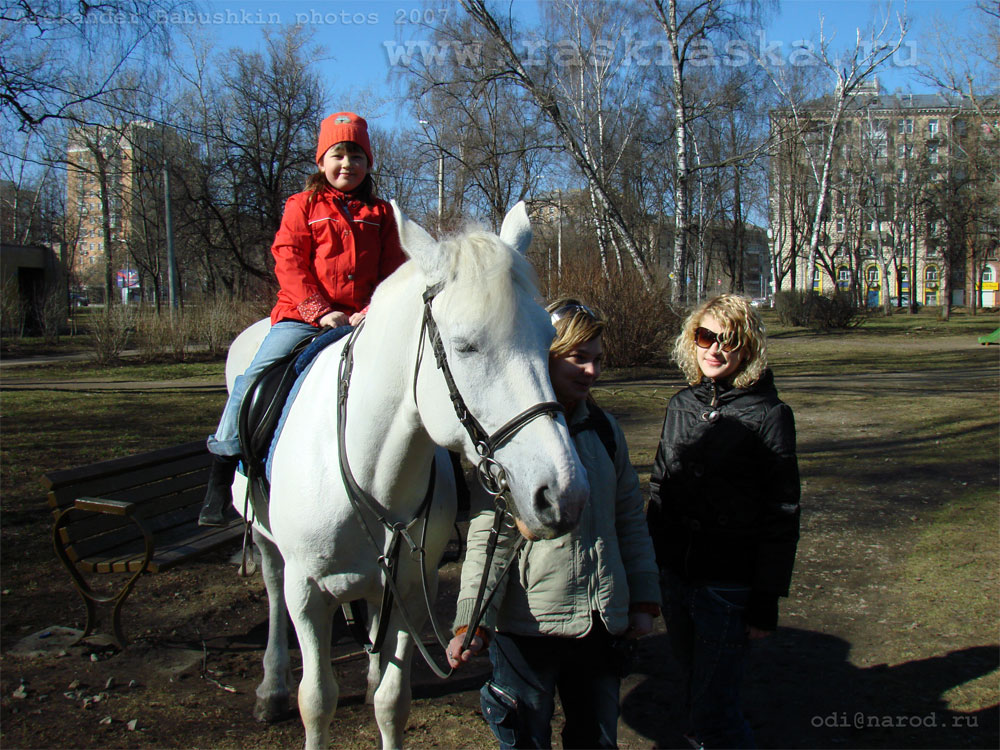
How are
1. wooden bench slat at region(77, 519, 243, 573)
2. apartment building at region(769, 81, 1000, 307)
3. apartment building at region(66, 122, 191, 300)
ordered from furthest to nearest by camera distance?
apartment building at region(769, 81, 1000, 307)
apartment building at region(66, 122, 191, 300)
wooden bench slat at region(77, 519, 243, 573)

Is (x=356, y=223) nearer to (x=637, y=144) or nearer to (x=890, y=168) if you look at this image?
(x=637, y=144)

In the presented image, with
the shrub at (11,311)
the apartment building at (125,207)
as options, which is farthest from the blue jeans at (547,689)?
the apartment building at (125,207)

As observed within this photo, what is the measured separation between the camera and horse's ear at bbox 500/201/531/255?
2152 mm

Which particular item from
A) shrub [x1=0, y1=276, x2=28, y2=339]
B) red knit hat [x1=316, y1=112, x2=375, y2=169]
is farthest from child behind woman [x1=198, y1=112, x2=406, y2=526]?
shrub [x1=0, y1=276, x2=28, y2=339]

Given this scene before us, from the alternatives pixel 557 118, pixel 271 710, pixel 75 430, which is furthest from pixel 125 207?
pixel 271 710

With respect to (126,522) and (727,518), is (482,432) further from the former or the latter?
(126,522)

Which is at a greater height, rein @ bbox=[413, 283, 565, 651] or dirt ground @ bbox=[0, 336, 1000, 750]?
rein @ bbox=[413, 283, 565, 651]

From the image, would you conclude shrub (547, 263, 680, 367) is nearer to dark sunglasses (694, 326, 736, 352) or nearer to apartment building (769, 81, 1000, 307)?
dark sunglasses (694, 326, 736, 352)

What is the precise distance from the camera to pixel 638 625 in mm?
2277

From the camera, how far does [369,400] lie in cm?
226

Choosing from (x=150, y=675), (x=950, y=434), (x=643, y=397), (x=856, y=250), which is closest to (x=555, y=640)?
(x=150, y=675)

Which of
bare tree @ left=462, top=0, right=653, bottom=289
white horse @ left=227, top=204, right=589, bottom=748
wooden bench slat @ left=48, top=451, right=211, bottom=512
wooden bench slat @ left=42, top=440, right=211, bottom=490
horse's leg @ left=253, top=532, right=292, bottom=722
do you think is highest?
bare tree @ left=462, top=0, right=653, bottom=289

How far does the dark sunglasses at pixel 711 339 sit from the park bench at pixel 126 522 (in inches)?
122

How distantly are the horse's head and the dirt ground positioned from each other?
6.33 feet
